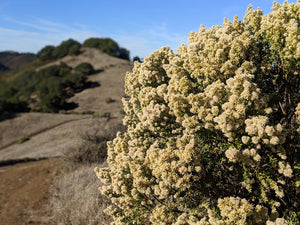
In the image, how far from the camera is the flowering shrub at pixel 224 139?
3.36 m

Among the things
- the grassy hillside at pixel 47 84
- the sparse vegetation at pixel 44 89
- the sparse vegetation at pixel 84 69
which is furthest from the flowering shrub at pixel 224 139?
the sparse vegetation at pixel 84 69

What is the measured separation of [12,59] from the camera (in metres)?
131

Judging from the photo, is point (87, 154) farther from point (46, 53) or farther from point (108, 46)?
point (108, 46)

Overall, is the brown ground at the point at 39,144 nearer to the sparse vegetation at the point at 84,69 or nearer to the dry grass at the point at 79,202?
the dry grass at the point at 79,202

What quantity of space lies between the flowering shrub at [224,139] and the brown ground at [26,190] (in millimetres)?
5080

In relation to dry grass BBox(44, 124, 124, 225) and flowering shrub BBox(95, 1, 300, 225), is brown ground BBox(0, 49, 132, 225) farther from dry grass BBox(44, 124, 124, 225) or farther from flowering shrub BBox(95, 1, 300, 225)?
flowering shrub BBox(95, 1, 300, 225)

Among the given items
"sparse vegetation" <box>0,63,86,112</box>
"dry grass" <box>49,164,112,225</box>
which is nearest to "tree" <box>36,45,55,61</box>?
"sparse vegetation" <box>0,63,86,112</box>

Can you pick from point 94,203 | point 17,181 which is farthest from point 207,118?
point 17,181

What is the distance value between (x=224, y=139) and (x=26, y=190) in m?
9.26

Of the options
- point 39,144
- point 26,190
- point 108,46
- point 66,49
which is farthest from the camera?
point 108,46

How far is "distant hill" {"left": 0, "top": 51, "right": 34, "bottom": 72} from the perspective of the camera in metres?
117

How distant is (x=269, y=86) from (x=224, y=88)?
52.6 inches

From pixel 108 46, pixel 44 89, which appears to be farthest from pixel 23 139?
pixel 108 46

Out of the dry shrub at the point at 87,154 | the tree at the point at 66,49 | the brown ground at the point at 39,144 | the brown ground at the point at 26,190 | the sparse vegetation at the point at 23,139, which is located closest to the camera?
the brown ground at the point at 26,190
